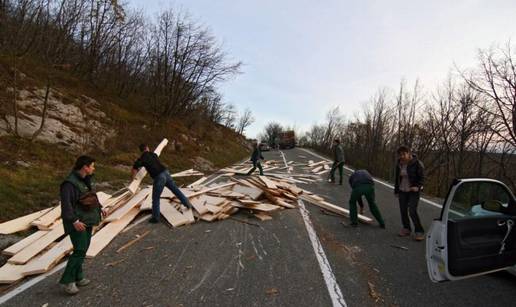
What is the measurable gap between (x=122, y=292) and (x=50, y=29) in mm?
20578

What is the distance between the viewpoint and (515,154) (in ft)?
59.6

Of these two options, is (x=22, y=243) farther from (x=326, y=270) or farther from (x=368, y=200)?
(x=368, y=200)

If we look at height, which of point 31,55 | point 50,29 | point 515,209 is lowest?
point 515,209

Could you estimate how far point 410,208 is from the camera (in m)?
6.11

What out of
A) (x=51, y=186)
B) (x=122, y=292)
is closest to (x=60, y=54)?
(x=51, y=186)

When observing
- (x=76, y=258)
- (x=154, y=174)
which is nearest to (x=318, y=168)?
(x=154, y=174)

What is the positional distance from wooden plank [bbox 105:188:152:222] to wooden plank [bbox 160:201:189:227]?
63 cm

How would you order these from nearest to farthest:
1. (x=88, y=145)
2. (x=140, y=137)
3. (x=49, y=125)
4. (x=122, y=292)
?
(x=122, y=292) → (x=49, y=125) → (x=88, y=145) → (x=140, y=137)

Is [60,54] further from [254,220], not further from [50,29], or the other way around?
[254,220]

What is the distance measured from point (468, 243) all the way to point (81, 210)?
4.68 m

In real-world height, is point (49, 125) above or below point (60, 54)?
below

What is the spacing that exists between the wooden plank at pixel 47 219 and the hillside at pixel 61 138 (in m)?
0.88

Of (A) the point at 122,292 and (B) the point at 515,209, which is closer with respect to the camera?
(B) the point at 515,209

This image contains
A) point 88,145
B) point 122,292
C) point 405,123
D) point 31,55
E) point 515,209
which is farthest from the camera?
point 405,123
